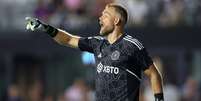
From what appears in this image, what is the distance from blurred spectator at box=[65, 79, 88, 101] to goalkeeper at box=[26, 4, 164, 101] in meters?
7.25

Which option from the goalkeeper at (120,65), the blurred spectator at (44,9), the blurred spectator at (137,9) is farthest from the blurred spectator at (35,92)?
the goalkeeper at (120,65)

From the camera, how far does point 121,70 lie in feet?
31.5

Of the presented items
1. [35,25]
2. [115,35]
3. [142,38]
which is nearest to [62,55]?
[142,38]

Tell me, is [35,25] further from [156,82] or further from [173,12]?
[173,12]

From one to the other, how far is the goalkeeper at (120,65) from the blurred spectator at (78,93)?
285 inches

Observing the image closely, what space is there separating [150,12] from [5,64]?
146 inches

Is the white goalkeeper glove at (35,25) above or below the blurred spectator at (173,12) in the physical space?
below

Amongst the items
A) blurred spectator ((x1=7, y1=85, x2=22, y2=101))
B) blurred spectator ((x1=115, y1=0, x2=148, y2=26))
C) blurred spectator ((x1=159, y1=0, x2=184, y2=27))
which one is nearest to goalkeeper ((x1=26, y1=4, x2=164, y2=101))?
blurred spectator ((x1=7, y1=85, x2=22, y2=101))

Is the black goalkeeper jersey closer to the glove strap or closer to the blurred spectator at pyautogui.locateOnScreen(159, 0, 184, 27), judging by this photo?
the glove strap

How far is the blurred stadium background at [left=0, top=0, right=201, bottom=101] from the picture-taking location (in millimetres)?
18250

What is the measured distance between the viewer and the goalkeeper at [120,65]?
955 cm

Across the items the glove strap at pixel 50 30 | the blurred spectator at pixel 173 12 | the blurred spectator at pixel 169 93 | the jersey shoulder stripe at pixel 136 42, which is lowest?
the blurred spectator at pixel 169 93

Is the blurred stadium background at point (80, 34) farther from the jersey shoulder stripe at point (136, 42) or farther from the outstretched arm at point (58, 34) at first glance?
the jersey shoulder stripe at point (136, 42)

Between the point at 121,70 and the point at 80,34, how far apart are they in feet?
29.7
